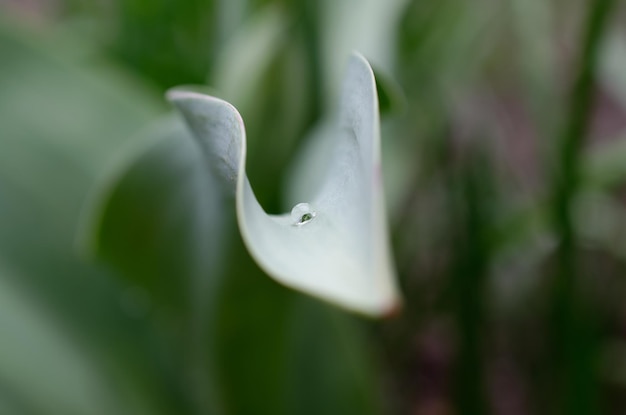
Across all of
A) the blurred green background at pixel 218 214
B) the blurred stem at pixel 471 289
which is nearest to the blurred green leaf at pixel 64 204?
the blurred green background at pixel 218 214

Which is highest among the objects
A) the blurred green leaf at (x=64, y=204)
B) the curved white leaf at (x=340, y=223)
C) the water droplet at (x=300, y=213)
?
the curved white leaf at (x=340, y=223)

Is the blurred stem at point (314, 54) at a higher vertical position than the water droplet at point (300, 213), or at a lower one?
lower

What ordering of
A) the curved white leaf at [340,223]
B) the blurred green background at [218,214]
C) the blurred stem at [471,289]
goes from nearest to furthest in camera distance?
the curved white leaf at [340,223] < the blurred green background at [218,214] < the blurred stem at [471,289]

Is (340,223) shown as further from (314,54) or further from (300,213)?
(314,54)

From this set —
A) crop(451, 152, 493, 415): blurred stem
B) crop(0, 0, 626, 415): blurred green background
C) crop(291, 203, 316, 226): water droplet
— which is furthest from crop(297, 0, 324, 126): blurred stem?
crop(291, 203, 316, 226): water droplet

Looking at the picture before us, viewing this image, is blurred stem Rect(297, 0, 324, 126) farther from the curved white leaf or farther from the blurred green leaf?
the curved white leaf

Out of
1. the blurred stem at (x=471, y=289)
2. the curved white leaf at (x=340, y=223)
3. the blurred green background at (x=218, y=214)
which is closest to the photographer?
the curved white leaf at (x=340, y=223)

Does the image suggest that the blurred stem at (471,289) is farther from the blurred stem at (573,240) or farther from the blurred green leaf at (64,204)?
the blurred green leaf at (64,204)

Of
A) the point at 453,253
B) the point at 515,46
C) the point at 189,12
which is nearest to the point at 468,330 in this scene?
the point at 453,253
